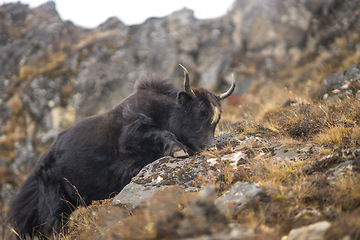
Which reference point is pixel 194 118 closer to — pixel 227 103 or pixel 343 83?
pixel 343 83

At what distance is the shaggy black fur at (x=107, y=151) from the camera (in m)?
4.83

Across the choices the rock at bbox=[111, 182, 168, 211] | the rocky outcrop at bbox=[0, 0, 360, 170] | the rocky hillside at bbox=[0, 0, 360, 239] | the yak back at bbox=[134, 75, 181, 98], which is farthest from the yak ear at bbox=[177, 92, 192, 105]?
the rocky outcrop at bbox=[0, 0, 360, 170]

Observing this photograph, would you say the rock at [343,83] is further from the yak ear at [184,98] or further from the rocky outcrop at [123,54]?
the rocky outcrop at [123,54]

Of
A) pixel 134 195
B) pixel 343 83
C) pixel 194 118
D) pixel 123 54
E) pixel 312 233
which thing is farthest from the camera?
pixel 123 54

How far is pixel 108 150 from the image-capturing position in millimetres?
4910

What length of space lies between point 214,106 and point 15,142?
1801cm

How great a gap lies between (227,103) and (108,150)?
14905 mm

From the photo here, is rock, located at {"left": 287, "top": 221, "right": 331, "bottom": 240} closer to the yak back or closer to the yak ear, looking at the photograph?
the yak ear

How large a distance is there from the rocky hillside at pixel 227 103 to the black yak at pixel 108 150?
23.5 inches

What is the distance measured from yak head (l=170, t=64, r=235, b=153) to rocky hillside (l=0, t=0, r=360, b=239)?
0.50 meters

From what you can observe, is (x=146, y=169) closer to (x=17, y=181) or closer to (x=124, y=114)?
(x=124, y=114)

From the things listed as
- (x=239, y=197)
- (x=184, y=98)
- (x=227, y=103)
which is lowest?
(x=227, y=103)

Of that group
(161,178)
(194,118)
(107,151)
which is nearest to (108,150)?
(107,151)

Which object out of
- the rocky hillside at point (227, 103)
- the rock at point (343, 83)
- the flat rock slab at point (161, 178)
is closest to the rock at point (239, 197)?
the rocky hillside at point (227, 103)
